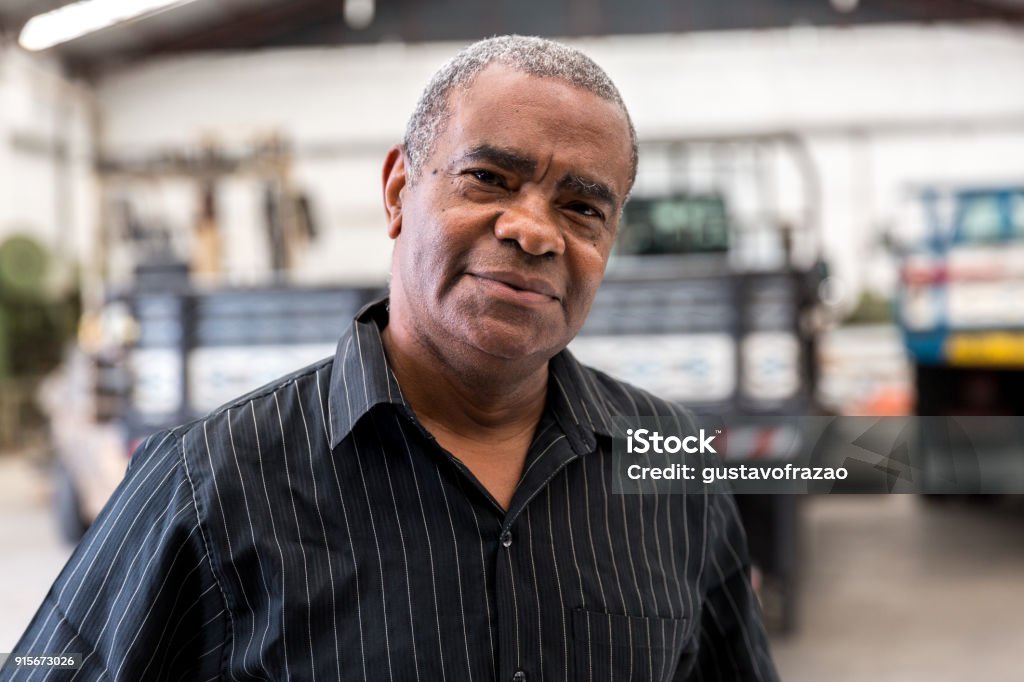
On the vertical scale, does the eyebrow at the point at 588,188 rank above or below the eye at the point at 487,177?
below

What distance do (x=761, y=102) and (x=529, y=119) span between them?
13022 mm

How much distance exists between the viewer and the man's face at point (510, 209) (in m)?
1.01

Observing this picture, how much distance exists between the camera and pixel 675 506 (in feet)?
4.07

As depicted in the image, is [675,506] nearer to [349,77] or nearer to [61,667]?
[61,667]

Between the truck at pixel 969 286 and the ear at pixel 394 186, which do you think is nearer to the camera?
the ear at pixel 394 186

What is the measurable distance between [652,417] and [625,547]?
20 centimetres

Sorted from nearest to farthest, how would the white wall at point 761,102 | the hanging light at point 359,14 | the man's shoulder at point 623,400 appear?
the man's shoulder at point 623,400, the white wall at point 761,102, the hanging light at point 359,14

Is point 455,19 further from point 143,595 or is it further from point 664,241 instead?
point 143,595

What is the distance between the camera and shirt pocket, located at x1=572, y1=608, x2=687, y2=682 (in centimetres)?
109

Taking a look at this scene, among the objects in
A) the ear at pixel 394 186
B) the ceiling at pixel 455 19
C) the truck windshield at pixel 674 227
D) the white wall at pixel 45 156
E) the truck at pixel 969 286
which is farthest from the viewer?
the ceiling at pixel 455 19

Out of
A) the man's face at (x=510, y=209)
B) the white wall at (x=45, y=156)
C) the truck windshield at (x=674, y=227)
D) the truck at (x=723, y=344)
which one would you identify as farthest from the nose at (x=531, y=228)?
the white wall at (x=45, y=156)

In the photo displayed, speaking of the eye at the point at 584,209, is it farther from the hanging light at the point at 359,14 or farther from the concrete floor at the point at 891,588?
the hanging light at the point at 359,14

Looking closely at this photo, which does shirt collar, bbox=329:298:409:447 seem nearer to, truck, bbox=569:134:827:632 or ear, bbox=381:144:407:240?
ear, bbox=381:144:407:240

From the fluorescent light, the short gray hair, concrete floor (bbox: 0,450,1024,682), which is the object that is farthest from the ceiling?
the short gray hair
